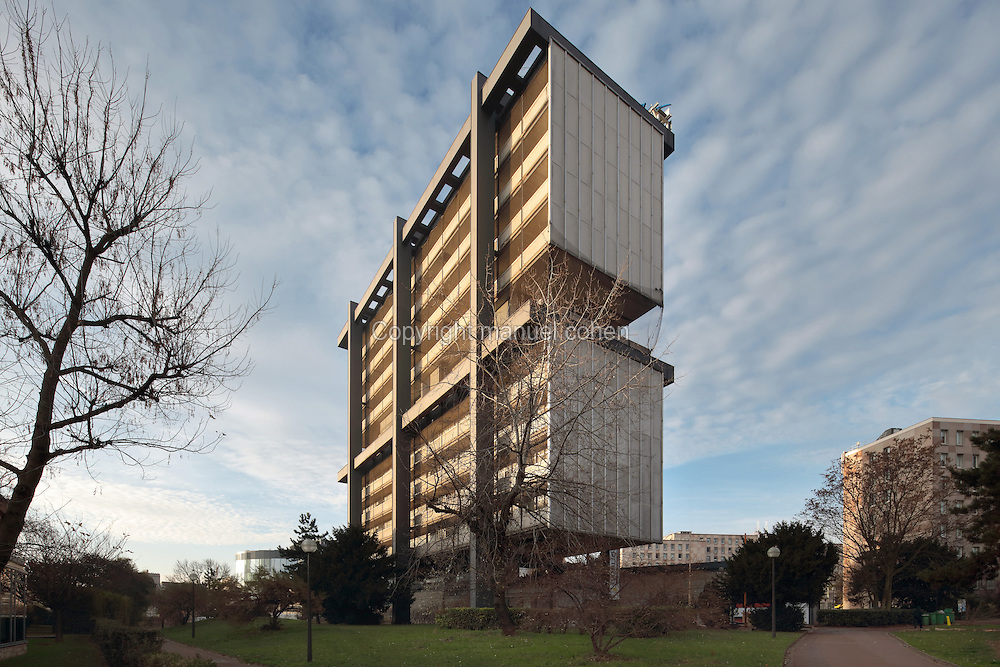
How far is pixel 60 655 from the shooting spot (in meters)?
26.7

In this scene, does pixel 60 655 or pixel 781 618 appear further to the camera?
pixel 781 618

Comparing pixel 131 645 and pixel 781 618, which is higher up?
pixel 131 645

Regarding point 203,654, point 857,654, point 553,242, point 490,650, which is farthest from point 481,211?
point 857,654

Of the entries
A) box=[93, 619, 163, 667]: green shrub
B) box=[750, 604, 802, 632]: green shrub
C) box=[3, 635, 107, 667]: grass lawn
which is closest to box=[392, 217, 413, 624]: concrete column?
box=[3, 635, 107, 667]: grass lawn

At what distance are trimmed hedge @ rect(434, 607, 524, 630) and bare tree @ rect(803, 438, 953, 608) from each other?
26.8 metres

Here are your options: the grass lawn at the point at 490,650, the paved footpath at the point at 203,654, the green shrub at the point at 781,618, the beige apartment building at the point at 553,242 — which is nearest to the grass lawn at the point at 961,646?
the grass lawn at the point at 490,650

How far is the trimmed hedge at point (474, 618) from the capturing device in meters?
29.5

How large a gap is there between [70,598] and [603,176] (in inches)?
1507

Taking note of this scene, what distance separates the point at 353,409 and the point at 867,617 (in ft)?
166

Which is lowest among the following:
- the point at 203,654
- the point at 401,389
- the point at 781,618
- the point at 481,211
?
the point at 781,618

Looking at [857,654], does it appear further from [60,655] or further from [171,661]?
[60,655]

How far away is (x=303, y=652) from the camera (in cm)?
2333

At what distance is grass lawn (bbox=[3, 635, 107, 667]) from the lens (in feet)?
77.5

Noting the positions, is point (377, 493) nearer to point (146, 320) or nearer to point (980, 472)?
point (980, 472)
